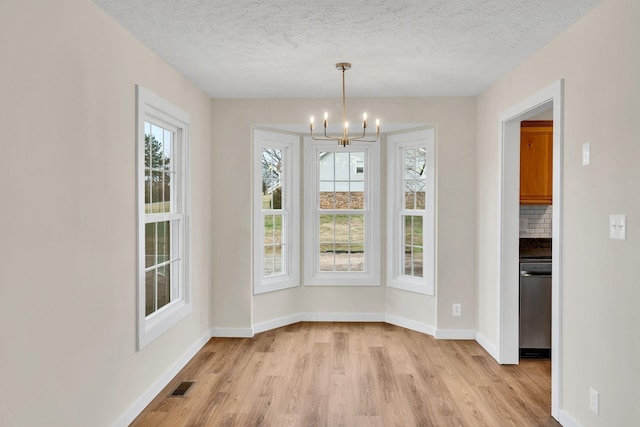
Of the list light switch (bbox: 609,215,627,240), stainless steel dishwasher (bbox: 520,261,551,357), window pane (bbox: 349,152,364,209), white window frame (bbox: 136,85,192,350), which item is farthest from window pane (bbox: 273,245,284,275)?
light switch (bbox: 609,215,627,240)

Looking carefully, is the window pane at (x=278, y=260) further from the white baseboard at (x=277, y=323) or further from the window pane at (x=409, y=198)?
the window pane at (x=409, y=198)

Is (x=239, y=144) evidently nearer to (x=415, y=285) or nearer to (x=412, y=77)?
(x=412, y=77)

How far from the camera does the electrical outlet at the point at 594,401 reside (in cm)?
271

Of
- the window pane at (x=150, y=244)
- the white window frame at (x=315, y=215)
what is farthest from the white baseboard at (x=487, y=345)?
the window pane at (x=150, y=244)

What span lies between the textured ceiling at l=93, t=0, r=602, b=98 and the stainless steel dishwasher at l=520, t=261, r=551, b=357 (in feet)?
5.81

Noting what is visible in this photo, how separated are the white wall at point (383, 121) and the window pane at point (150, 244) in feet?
4.68

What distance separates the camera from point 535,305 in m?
4.36

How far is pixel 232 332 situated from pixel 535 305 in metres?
3.02

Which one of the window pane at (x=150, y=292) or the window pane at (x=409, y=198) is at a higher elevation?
the window pane at (x=409, y=198)

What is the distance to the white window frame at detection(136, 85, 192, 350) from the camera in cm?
326

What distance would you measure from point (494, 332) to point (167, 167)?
10.7ft

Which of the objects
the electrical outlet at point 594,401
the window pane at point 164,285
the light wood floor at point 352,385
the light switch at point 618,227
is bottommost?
the light wood floor at point 352,385

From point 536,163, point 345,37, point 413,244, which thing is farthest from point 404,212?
point 345,37

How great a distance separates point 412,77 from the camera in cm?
432
